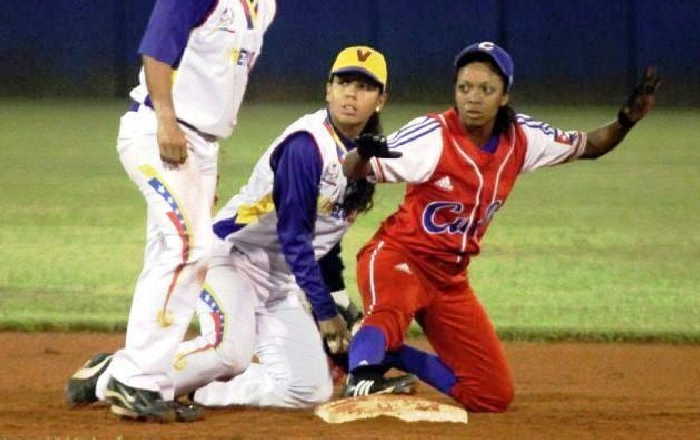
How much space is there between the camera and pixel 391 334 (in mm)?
5520

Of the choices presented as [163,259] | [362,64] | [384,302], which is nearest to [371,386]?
[384,302]

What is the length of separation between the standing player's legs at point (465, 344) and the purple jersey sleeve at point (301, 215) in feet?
2.00

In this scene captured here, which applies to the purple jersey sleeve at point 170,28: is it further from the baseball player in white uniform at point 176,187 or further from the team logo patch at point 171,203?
the team logo patch at point 171,203

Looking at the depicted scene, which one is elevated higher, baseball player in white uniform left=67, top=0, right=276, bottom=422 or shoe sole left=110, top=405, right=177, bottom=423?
baseball player in white uniform left=67, top=0, right=276, bottom=422

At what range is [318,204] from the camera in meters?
5.54

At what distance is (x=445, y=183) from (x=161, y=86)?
1.18m

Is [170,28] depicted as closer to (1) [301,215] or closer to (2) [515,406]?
(1) [301,215]

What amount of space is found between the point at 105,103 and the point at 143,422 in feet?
66.6

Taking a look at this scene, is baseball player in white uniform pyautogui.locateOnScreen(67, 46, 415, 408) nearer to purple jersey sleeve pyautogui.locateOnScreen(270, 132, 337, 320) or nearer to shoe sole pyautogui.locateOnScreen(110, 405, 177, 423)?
purple jersey sleeve pyautogui.locateOnScreen(270, 132, 337, 320)

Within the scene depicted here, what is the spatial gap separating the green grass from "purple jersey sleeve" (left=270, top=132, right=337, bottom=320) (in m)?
2.50

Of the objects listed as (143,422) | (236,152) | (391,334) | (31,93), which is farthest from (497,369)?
(31,93)

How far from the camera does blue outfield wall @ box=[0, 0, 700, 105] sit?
2612 cm

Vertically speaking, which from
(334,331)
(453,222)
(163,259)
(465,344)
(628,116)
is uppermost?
(628,116)

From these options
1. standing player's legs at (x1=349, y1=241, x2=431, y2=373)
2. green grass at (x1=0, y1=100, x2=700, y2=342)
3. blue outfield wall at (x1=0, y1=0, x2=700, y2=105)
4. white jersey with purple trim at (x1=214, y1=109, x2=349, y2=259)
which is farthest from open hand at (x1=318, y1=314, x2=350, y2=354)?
blue outfield wall at (x1=0, y1=0, x2=700, y2=105)
